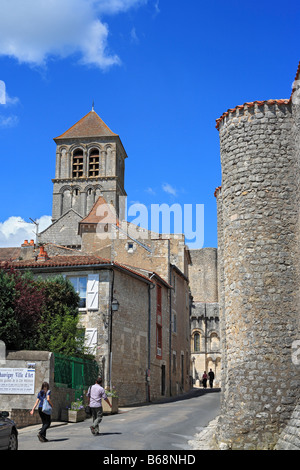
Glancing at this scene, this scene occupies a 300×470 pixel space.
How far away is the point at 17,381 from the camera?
50.7ft

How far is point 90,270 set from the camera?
22.5 m

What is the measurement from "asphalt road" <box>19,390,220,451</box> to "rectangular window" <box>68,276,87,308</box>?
6580mm

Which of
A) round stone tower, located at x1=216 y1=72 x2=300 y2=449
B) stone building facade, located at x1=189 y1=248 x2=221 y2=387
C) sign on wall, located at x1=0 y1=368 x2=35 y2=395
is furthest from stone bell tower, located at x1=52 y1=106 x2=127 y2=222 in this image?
round stone tower, located at x1=216 y1=72 x2=300 y2=449

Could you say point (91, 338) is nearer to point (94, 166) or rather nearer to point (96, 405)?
point (96, 405)

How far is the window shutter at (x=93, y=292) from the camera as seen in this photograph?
→ 72.4 feet

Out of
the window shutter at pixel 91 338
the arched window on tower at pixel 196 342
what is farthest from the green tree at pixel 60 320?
the arched window on tower at pixel 196 342

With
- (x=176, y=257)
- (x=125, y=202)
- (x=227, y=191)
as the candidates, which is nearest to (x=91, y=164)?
(x=125, y=202)

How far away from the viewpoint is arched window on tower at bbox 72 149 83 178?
68125 mm

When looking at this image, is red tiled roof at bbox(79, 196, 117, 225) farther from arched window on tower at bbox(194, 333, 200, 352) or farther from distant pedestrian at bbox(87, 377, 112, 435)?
distant pedestrian at bbox(87, 377, 112, 435)

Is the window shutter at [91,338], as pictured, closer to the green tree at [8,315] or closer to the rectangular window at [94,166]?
the green tree at [8,315]

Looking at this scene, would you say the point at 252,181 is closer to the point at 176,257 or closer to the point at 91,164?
the point at 176,257

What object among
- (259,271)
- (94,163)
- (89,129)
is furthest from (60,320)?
(89,129)

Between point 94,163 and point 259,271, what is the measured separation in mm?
59494
